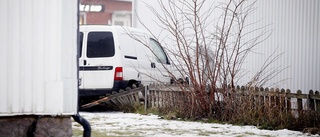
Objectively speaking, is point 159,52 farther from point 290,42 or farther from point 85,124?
point 85,124

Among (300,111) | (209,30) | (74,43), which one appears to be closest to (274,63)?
(209,30)

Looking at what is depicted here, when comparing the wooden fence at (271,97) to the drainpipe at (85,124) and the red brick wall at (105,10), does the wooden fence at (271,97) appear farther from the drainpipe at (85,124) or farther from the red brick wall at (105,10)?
the red brick wall at (105,10)

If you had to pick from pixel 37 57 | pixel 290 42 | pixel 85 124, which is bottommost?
pixel 85 124

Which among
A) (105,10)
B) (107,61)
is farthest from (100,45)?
(105,10)

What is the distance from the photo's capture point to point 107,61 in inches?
533

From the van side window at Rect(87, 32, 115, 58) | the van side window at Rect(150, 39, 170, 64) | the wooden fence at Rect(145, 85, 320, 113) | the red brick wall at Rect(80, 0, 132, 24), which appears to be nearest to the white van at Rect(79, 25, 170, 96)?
the van side window at Rect(87, 32, 115, 58)

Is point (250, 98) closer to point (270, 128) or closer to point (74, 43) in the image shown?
point (270, 128)

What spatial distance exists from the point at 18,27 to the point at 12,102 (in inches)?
28.2

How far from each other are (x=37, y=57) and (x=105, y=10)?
112 ft

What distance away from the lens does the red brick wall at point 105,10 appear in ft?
128

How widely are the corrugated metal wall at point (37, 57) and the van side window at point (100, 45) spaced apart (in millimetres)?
7830

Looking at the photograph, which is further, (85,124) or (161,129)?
(161,129)

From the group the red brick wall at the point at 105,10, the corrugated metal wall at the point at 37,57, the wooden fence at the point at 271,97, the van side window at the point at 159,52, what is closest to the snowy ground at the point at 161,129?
the wooden fence at the point at 271,97

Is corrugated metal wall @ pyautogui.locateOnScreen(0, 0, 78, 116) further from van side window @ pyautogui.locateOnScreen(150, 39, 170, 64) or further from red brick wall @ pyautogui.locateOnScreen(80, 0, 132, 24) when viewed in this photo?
red brick wall @ pyautogui.locateOnScreen(80, 0, 132, 24)
